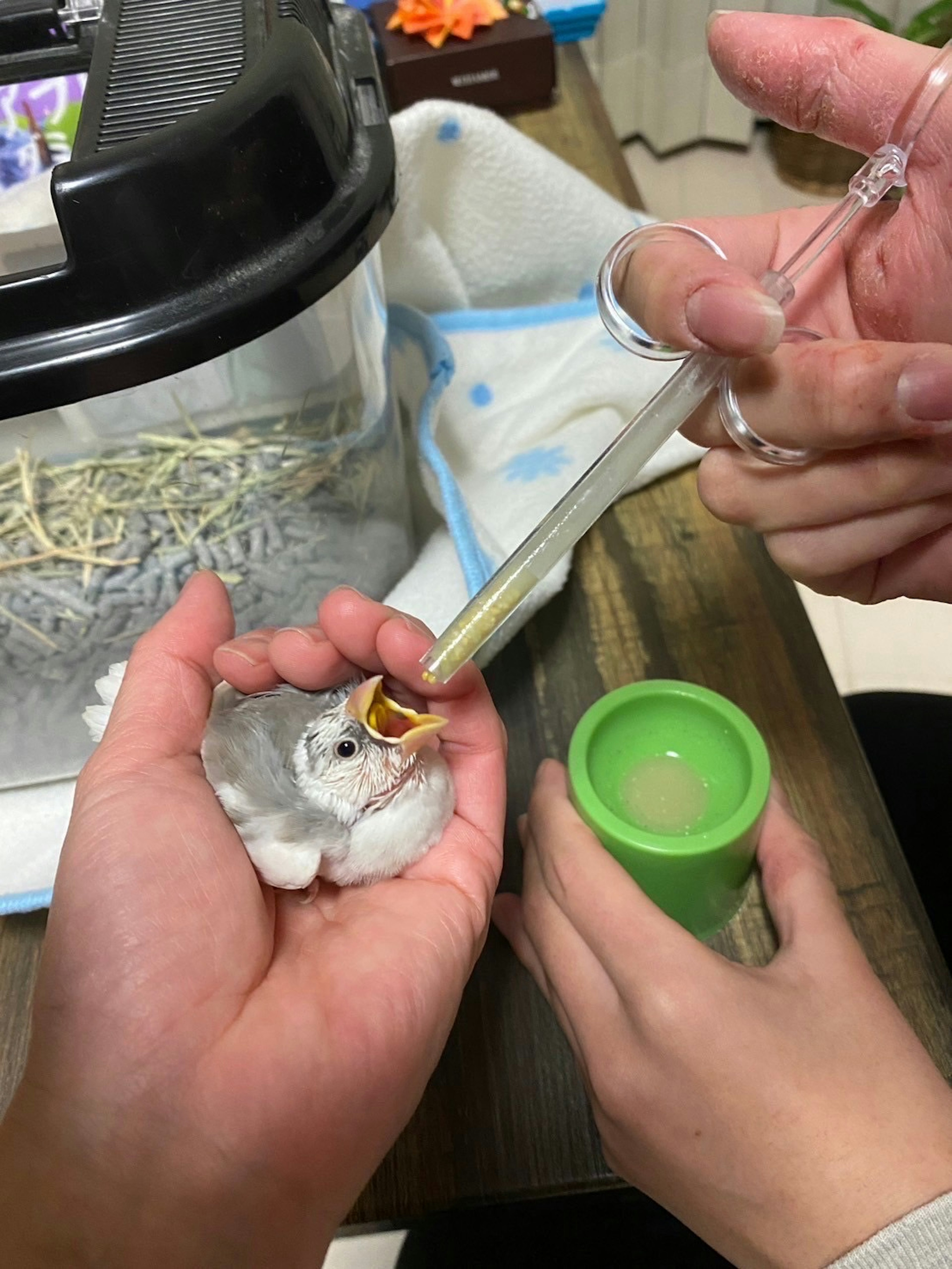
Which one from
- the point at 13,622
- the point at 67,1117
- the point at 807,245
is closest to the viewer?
the point at 67,1117

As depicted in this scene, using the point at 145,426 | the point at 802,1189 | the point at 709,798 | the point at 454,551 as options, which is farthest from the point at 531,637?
the point at 802,1189

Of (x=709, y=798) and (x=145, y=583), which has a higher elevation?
(x=145, y=583)

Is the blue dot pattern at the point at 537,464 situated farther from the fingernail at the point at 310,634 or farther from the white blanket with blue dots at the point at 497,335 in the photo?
the fingernail at the point at 310,634

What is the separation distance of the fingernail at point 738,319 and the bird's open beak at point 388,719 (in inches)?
10.0

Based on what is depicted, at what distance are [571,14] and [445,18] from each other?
0.70ft

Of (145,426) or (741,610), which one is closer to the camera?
(145,426)

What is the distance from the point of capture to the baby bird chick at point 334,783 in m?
0.54

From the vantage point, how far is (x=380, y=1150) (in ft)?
1.58

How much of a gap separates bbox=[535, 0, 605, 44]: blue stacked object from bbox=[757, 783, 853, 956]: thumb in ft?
3.58

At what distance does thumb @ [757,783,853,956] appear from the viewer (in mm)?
575

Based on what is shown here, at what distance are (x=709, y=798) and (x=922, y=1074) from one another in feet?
0.66

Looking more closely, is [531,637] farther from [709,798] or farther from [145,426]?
[145,426]

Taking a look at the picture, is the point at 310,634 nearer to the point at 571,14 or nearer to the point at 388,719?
the point at 388,719

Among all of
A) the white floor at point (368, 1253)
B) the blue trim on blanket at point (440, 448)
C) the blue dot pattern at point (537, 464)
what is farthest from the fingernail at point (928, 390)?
the white floor at point (368, 1253)
